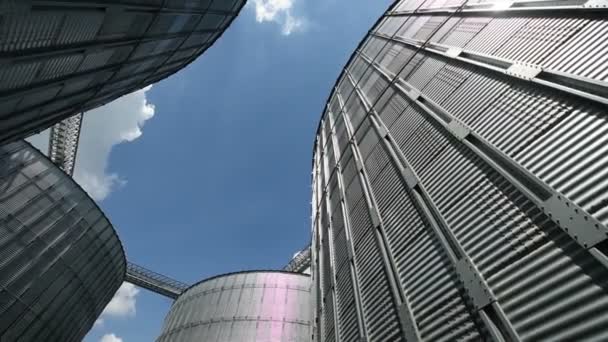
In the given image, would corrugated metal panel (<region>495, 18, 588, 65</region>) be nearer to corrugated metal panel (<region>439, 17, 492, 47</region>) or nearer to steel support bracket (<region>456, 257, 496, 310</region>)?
corrugated metal panel (<region>439, 17, 492, 47</region>)

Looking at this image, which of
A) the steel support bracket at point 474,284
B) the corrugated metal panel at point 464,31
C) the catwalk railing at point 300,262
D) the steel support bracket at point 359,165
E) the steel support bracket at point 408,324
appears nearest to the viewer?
the steel support bracket at point 474,284

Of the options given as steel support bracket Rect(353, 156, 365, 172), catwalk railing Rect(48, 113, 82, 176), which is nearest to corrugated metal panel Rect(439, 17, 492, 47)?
steel support bracket Rect(353, 156, 365, 172)

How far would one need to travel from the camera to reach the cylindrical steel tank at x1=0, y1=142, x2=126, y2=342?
15.2 m

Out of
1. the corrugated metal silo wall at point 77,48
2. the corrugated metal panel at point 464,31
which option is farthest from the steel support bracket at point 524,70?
the corrugated metal silo wall at point 77,48

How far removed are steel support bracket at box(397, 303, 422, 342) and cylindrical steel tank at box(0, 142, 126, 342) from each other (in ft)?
55.9

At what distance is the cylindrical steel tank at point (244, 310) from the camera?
18.7 metres

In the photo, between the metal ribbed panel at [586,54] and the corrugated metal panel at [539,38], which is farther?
the corrugated metal panel at [539,38]

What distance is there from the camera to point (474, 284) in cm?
496

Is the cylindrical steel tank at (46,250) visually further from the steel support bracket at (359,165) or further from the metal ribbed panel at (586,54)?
the metal ribbed panel at (586,54)

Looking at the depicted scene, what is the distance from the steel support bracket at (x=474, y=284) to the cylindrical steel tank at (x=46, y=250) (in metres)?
18.2

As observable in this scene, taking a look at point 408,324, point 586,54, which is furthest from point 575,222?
point 408,324

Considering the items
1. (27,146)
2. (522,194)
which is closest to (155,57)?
(27,146)

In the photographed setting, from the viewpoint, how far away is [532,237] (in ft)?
14.8

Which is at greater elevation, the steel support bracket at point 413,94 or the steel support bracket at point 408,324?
the steel support bracket at point 413,94
